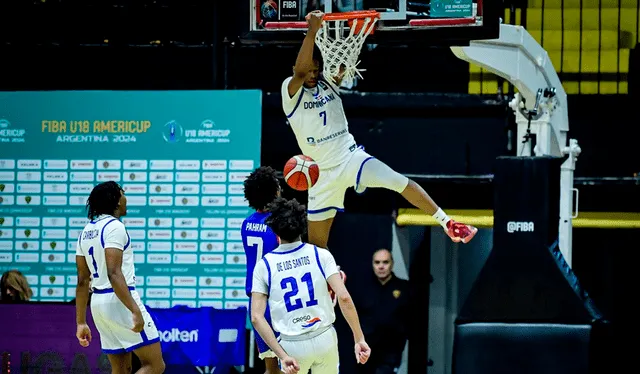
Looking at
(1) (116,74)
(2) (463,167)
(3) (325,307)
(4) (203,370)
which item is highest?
(1) (116,74)

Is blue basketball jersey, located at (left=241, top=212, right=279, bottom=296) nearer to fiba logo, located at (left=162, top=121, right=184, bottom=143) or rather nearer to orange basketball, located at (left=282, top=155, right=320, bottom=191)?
orange basketball, located at (left=282, top=155, right=320, bottom=191)

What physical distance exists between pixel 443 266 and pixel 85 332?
4.57m

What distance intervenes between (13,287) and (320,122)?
4.54 m

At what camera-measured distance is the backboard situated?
8328 millimetres

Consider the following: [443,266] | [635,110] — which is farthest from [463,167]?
[635,110]

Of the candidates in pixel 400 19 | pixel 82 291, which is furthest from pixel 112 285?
pixel 400 19

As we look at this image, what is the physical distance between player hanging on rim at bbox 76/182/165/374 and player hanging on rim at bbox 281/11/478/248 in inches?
57.4

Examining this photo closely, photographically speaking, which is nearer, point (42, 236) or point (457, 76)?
point (42, 236)

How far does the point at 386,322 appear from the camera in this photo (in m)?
11.6

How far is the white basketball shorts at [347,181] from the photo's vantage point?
828 cm

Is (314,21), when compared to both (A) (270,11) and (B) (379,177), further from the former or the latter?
(B) (379,177)

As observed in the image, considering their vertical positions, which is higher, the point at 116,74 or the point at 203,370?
the point at 116,74

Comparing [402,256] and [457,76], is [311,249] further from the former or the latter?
[457,76]

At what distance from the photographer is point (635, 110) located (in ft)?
40.7
